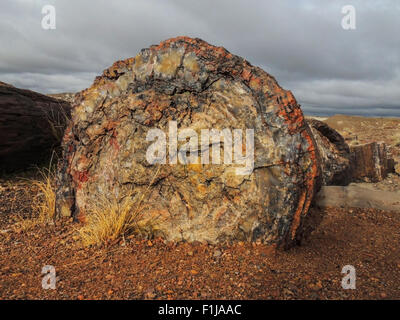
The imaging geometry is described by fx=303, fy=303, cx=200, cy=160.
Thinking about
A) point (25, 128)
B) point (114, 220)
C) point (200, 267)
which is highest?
point (25, 128)

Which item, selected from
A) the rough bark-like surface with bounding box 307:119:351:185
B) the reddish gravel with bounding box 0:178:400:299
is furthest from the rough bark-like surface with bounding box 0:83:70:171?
the rough bark-like surface with bounding box 307:119:351:185

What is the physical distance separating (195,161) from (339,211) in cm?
221

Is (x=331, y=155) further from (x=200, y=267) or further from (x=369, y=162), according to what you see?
(x=200, y=267)

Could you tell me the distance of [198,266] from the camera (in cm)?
237

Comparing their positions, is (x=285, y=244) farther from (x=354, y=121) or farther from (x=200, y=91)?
(x=354, y=121)

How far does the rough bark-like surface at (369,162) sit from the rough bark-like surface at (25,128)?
5.64m

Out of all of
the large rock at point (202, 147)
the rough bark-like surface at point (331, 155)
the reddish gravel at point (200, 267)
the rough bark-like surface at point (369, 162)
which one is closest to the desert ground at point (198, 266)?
the reddish gravel at point (200, 267)

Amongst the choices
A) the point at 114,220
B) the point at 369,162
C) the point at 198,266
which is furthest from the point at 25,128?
the point at 369,162

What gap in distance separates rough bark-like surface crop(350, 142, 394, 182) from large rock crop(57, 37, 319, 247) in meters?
3.65

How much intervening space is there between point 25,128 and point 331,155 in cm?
564

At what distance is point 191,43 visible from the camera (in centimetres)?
293

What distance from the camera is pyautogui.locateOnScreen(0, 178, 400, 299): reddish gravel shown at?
2.04m

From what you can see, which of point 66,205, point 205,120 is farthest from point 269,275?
point 66,205
